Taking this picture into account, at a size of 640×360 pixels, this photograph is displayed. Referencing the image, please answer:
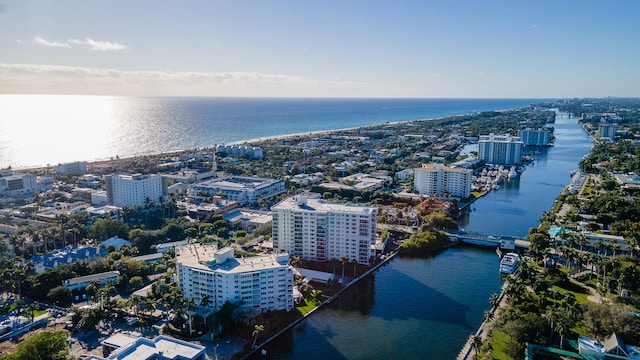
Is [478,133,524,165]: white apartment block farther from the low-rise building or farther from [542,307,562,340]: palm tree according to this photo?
the low-rise building

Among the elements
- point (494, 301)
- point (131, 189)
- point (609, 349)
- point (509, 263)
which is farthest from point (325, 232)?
point (131, 189)

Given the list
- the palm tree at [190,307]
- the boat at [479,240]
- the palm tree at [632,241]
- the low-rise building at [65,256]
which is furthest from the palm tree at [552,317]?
the low-rise building at [65,256]

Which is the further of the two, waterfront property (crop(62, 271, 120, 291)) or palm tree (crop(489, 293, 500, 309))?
waterfront property (crop(62, 271, 120, 291))

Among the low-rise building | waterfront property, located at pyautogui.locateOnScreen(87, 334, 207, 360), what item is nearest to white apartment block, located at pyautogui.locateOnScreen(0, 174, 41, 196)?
the low-rise building

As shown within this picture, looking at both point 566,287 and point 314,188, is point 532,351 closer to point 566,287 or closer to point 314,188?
point 566,287

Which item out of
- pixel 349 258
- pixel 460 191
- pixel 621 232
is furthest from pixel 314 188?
pixel 621 232
